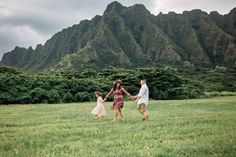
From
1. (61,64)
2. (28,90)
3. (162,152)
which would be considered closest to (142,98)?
(162,152)

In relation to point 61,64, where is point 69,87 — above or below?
below

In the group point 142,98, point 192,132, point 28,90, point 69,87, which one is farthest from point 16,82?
point 192,132

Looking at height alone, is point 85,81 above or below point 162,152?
above

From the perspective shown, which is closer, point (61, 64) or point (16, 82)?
point (16, 82)

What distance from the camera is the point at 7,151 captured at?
1141 centimetres

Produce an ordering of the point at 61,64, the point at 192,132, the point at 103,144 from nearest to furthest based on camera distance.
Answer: the point at 103,144, the point at 192,132, the point at 61,64

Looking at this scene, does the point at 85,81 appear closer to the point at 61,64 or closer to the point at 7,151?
the point at 7,151

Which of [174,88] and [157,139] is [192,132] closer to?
[157,139]

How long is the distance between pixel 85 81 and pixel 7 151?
182ft

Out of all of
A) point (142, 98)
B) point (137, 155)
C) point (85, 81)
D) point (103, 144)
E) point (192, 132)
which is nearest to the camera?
point (137, 155)

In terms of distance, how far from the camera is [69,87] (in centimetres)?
6419

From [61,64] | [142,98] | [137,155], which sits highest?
[61,64]

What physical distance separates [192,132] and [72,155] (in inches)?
240

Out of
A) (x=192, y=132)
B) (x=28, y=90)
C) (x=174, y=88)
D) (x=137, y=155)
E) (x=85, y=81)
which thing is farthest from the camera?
(x=174, y=88)
